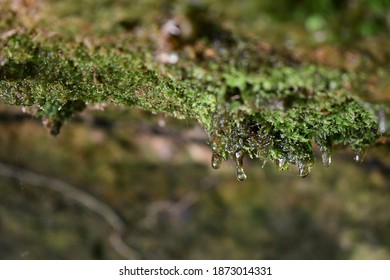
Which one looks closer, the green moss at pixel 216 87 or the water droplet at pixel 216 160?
the green moss at pixel 216 87

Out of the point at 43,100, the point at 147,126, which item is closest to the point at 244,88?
the point at 43,100

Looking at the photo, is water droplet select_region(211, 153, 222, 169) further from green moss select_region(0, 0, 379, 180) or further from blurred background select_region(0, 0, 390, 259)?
blurred background select_region(0, 0, 390, 259)

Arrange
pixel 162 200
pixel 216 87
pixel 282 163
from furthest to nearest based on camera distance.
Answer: pixel 162 200, pixel 282 163, pixel 216 87

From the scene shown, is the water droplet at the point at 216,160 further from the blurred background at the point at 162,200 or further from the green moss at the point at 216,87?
the blurred background at the point at 162,200

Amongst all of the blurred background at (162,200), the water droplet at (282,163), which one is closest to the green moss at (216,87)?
the water droplet at (282,163)

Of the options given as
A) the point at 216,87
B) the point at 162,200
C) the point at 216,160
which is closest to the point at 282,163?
the point at 216,160

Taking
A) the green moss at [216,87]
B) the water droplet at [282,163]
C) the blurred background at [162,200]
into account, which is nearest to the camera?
the green moss at [216,87]

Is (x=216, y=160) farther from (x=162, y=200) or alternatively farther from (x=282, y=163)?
(x=162, y=200)
